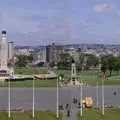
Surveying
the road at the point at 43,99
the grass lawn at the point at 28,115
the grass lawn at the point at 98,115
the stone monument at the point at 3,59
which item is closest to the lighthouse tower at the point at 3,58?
the stone monument at the point at 3,59

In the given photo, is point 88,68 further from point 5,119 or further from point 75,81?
point 5,119

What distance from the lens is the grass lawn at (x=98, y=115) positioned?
40344 mm

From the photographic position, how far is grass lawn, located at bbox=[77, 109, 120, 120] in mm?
40344

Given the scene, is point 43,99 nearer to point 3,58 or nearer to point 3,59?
point 3,59

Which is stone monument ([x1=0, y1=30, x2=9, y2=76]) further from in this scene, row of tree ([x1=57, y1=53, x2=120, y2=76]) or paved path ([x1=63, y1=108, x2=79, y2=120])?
paved path ([x1=63, y1=108, x2=79, y2=120])

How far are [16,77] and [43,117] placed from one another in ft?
248

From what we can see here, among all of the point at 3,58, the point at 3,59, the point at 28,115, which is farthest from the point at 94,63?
the point at 28,115

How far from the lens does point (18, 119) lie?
3862 centimetres

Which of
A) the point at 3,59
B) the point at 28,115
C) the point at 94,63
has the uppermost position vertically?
the point at 3,59

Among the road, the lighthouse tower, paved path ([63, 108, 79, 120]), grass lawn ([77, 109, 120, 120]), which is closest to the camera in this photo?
paved path ([63, 108, 79, 120])

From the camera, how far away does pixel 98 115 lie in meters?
42.0

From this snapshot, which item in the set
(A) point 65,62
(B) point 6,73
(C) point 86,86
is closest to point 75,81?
(C) point 86,86

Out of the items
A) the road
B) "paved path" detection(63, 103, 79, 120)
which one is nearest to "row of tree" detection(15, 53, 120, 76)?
the road

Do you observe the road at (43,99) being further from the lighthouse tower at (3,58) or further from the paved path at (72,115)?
the lighthouse tower at (3,58)
